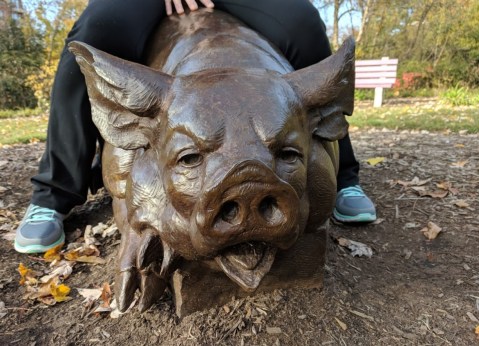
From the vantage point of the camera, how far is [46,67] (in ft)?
50.1

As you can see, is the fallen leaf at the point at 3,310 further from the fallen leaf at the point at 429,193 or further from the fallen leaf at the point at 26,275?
the fallen leaf at the point at 429,193

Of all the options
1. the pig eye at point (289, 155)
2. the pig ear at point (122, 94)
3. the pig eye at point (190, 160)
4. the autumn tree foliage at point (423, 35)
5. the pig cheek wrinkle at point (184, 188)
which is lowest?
the autumn tree foliage at point (423, 35)

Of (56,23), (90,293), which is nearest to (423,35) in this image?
(56,23)

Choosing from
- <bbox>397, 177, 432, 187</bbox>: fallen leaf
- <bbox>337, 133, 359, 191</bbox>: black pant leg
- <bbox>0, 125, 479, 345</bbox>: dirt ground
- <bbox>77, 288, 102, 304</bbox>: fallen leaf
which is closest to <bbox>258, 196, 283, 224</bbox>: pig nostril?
<bbox>0, 125, 479, 345</bbox>: dirt ground

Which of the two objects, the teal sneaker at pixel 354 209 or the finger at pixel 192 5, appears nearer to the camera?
the finger at pixel 192 5

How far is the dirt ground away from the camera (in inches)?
72.1

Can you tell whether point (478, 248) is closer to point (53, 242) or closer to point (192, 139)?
point (192, 139)

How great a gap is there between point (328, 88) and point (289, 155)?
0.32 meters

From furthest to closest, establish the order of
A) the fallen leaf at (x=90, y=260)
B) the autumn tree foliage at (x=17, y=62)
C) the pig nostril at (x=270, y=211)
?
the autumn tree foliage at (x=17, y=62) < the fallen leaf at (x=90, y=260) < the pig nostril at (x=270, y=211)

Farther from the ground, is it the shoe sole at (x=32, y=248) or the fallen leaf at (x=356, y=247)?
the shoe sole at (x=32, y=248)

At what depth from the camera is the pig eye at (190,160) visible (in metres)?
1.32

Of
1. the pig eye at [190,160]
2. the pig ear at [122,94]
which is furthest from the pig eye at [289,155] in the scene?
the pig ear at [122,94]

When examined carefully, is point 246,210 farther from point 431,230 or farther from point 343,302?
point 431,230

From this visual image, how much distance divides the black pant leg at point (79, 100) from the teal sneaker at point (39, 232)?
69 mm
